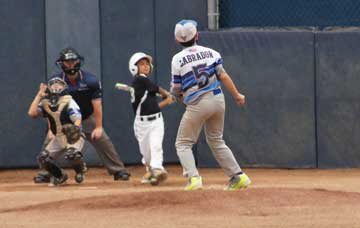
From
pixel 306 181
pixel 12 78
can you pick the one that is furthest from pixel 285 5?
pixel 12 78

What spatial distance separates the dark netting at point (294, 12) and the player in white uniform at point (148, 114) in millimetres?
3143

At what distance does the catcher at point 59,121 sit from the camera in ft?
39.2

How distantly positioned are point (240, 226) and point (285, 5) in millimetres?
7419

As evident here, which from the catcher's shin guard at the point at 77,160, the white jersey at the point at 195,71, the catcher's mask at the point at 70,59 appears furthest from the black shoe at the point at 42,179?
the white jersey at the point at 195,71

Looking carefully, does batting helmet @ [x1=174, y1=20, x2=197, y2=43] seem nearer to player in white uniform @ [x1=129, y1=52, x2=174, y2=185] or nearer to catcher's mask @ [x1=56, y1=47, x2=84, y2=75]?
player in white uniform @ [x1=129, y1=52, x2=174, y2=185]

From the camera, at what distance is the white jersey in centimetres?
1072

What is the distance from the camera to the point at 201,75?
10.7 m

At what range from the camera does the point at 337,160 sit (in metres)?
14.6

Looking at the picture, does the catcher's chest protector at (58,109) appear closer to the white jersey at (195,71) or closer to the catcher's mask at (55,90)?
the catcher's mask at (55,90)

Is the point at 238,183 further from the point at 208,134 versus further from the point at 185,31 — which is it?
the point at 185,31

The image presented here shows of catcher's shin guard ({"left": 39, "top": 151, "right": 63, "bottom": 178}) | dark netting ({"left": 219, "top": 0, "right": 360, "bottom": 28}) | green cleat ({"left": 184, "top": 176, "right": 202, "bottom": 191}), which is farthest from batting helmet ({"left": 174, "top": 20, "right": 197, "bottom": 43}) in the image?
dark netting ({"left": 219, "top": 0, "right": 360, "bottom": 28})

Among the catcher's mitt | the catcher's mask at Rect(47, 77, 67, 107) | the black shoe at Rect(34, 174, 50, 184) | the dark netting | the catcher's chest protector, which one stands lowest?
the black shoe at Rect(34, 174, 50, 184)

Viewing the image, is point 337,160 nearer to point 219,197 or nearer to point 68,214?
point 219,197

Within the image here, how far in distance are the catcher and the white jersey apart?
5.51ft
